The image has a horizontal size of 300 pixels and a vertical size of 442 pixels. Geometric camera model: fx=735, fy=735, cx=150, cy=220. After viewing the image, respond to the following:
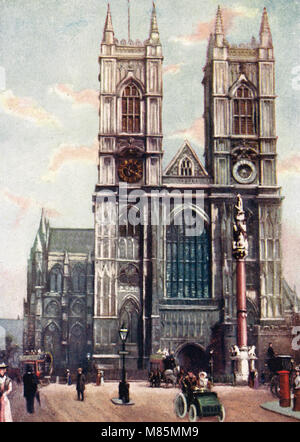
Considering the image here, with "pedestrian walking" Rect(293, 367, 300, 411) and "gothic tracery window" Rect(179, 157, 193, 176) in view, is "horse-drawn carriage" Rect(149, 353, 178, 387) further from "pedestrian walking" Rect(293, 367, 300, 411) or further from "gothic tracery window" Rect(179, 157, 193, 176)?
"gothic tracery window" Rect(179, 157, 193, 176)

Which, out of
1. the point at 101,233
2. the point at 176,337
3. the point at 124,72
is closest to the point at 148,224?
the point at 101,233

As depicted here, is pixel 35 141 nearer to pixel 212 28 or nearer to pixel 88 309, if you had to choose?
pixel 212 28

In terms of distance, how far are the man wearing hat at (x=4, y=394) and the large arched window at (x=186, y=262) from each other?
17139 millimetres

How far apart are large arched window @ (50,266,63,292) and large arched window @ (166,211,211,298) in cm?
1192

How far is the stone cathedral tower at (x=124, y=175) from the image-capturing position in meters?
36.1

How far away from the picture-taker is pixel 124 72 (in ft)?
126

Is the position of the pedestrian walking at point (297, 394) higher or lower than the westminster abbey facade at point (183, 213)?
lower

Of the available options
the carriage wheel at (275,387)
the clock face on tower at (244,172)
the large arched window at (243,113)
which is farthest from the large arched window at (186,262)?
the carriage wheel at (275,387)

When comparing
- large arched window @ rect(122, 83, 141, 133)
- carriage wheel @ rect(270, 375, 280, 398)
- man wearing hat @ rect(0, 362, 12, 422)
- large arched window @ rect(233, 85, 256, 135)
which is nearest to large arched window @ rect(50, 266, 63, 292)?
large arched window @ rect(122, 83, 141, 133)

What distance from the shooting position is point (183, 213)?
36906 millimetres

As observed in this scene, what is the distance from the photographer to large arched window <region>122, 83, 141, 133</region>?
125ft

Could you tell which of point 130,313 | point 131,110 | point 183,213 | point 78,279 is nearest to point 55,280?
point 78,279

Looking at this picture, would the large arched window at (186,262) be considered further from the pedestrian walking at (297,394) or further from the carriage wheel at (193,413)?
the carriage wheel at (193,413)

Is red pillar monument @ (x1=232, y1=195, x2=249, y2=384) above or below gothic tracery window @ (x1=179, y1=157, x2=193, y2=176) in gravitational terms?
below
